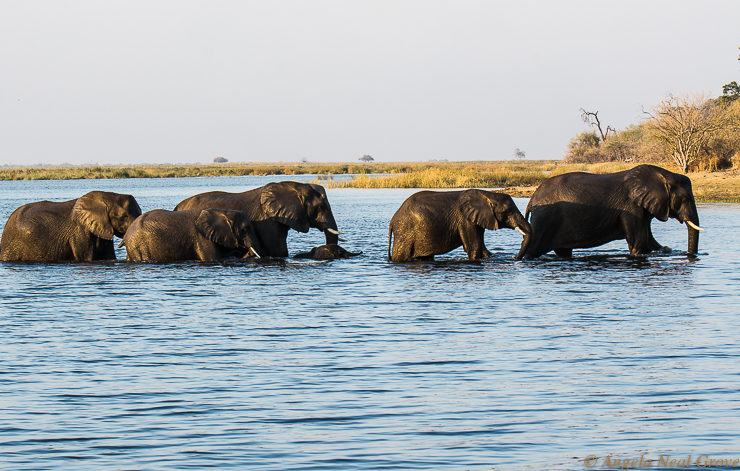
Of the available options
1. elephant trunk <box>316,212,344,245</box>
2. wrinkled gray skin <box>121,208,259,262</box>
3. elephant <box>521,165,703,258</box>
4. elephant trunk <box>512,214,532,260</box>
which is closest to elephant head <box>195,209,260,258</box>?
wrinkled gray skin <box>121,208,259,262</box>

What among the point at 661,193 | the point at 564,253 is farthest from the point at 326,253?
the point at 661,193

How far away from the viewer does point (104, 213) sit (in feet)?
60.0

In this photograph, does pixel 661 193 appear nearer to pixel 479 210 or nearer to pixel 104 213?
pixel 479 210

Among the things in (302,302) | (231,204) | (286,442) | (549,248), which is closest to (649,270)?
(549,248)

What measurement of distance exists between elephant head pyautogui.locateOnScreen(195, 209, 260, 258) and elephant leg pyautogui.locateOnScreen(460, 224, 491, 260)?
399cm

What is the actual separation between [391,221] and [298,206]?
2.10m

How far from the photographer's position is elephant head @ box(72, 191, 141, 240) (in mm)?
18234

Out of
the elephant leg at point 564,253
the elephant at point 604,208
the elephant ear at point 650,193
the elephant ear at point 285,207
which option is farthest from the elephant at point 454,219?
the elephant ear at point 650,193

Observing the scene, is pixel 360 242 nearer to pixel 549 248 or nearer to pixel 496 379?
pixel 549 248

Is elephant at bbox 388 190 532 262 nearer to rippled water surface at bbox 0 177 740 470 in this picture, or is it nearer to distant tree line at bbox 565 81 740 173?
rippled water surface at bbox 0 177 740 470

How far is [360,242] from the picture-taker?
24.8m

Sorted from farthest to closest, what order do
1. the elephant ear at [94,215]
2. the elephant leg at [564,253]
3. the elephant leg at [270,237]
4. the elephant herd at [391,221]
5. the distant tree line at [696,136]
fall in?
the distant tree line at [696,136] < the elephant leg at [564,253] < the elephant leg at [270,237] < the elephant ear at [94,215] < the elephant herd at [391,221]

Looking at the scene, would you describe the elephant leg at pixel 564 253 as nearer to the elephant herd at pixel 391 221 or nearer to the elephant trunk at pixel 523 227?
the elephant herd at pixel 391 221

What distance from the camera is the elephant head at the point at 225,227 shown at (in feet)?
58.3
